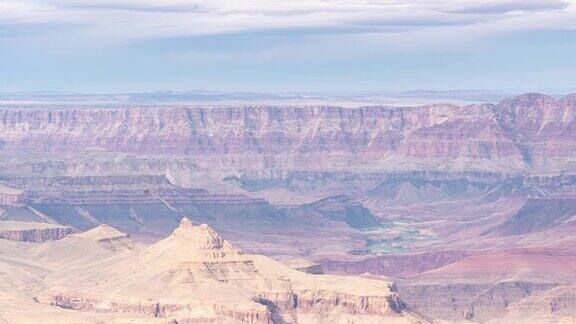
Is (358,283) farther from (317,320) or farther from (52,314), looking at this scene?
(52,314)

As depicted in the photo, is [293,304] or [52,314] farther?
[293,304]

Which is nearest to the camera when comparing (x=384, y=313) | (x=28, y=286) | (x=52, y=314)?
(x=52, y=314)

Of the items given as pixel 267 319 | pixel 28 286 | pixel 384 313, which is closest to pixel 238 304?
pixel 267 319

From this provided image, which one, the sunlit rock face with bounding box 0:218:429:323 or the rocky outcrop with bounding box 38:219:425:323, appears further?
the rocky outcrop with bounding box 38:219:425:323

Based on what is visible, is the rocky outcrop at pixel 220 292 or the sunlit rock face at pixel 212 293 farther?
the rocky outcrop at pixel 220 292

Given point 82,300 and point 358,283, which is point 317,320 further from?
point 82,300

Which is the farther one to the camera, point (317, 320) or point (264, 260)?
point (264, 260)

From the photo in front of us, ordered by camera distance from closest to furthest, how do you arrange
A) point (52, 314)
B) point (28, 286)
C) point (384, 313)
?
point (52, 314), point (384, 313), point (28, 286)

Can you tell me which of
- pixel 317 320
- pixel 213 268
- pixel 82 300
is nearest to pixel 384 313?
pixel 317 320

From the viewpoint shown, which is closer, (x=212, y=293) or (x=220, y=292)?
(x=212, y=293)
